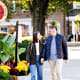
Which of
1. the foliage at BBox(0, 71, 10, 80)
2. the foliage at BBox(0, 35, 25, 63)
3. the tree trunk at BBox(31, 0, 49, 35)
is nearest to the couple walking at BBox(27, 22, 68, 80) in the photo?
the foliage at BBox(0, 35, 25, 63)

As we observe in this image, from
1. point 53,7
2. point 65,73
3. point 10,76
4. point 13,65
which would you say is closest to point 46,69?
point 65,73

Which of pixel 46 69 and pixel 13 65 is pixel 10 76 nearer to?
pixel 13 65

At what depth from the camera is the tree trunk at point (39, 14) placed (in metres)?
27.7

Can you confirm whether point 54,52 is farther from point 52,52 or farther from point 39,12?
point 39,12

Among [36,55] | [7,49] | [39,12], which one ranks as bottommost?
[36,55]

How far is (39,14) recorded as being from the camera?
28.3m

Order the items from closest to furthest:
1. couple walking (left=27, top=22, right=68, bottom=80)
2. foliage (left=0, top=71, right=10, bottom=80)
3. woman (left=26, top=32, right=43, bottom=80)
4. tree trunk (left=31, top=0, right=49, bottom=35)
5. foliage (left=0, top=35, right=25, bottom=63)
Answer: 1. foliage (left=0, top=71, right=10, bottom=80)
2. foliage (left=0, top=35, right=25, bottom=63)
3. woman (left=26, top=32, right=43, bottom=80)
4. couple walking (left=27, top=22, right=68, bottom=80)
5. tree trunk (left=31, top=0, right=49, bottom=35)

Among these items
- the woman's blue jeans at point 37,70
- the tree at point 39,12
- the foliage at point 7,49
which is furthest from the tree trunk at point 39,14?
the foliage at point 7,49

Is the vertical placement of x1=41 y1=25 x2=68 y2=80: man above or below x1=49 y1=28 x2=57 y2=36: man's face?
below

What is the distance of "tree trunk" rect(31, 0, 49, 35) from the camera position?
90.9 ft

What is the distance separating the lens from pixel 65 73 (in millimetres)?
17703

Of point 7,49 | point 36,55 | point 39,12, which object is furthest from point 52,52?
point 39,12

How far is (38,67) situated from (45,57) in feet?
1.51

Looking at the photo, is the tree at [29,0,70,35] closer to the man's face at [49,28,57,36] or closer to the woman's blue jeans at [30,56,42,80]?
the man's face at [49,28,57,36]
